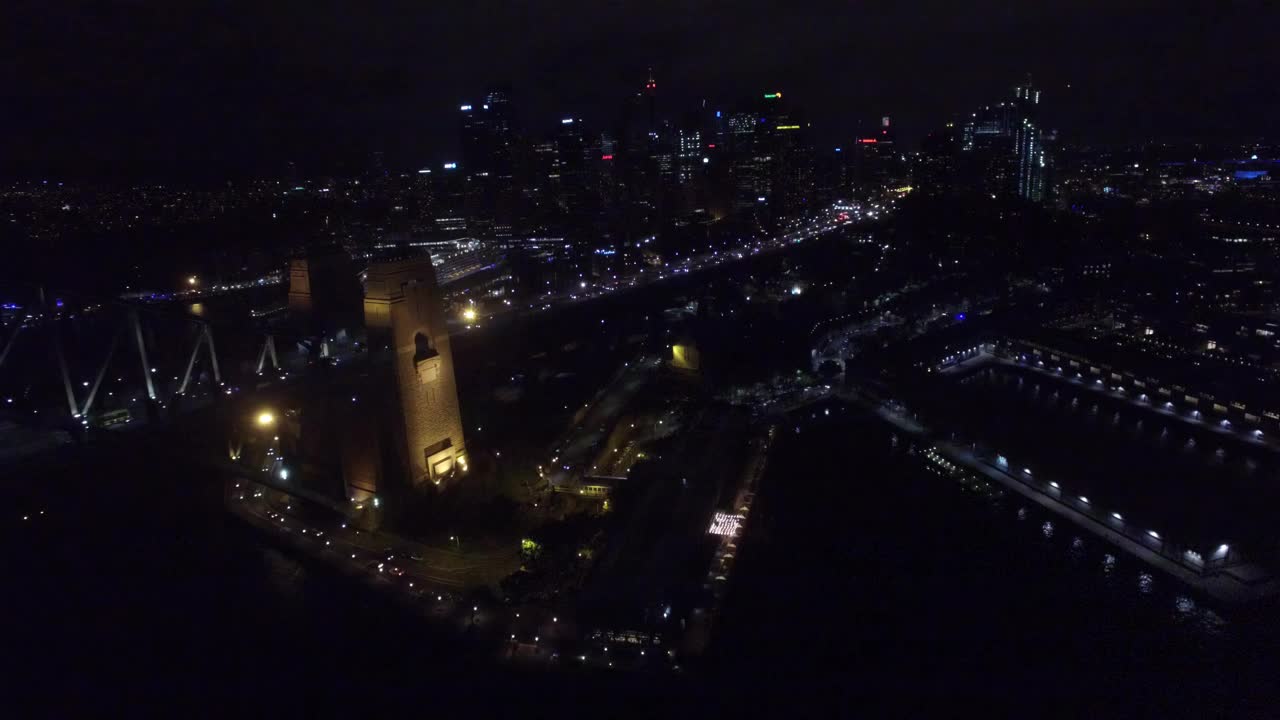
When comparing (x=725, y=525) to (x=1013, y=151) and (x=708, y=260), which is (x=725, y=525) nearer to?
(x=708, y=260)

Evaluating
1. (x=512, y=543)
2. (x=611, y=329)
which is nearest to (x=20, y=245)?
(x=611, y=329)

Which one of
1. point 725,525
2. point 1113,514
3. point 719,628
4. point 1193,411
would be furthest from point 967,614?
point 1193,411

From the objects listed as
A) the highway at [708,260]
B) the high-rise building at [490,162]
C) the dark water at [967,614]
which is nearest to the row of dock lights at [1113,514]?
the dark water at [967,614]

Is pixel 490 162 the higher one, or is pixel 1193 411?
pixel 490 162

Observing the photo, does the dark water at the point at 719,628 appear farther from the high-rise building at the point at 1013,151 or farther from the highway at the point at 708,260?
the high-rise building at the point at 1013,151

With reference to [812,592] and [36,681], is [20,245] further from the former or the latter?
[812,592]

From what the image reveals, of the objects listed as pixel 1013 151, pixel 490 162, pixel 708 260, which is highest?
pixel 490 162

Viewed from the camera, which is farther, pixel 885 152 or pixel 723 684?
pixel 885 152

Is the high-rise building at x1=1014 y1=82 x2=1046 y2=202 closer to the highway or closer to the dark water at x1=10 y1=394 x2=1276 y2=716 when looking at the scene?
the highway

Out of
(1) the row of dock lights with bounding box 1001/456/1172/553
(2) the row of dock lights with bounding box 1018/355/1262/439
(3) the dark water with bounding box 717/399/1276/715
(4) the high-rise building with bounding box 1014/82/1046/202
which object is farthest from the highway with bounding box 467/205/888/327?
(2) the row of dock lights with bounding box 1018/355/1262/439
